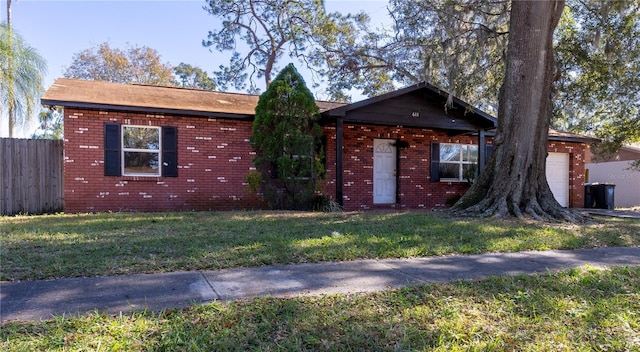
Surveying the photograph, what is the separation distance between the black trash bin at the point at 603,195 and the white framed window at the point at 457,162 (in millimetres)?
5529

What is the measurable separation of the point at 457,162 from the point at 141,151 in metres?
10.5

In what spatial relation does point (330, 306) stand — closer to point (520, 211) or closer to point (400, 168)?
point (520, 211)

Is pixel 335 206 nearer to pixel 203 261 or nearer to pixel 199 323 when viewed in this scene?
pixel 203 261

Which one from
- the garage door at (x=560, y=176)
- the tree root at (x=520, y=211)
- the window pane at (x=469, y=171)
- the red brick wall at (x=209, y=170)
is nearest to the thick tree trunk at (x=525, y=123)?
the tree root at (x=520, y=211)

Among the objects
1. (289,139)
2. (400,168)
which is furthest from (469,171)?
(289,139)

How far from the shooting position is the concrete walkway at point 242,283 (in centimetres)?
310

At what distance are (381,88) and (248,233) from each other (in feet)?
55.5

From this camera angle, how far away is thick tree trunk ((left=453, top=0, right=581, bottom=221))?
893 cm

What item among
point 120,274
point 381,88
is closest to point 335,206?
point 120,274

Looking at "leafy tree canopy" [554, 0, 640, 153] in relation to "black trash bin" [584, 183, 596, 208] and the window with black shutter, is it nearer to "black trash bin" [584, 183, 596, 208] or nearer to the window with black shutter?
"black trash bin" [584, 183, 596, 208]

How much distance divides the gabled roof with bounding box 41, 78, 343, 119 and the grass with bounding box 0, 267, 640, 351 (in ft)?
26.8

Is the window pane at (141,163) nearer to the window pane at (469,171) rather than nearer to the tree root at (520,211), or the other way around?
the tree root at (520,211)

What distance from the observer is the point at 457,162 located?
14.5 metres

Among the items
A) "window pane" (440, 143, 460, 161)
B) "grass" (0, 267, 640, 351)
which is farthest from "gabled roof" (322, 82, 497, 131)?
"grass" (0, 267, 640, 351)
